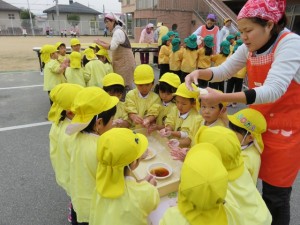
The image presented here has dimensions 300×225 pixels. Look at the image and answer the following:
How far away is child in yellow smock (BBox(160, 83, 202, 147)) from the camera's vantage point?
2506 millimetres

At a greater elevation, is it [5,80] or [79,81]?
[79,81]

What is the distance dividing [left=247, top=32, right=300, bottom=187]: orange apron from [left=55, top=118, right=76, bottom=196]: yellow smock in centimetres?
146

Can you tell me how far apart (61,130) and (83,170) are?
2.15 feet

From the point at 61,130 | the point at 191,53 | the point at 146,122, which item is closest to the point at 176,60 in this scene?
the point at 191,53

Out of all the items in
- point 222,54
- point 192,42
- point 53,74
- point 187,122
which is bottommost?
point 187,122

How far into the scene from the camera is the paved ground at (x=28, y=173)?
2529 mm

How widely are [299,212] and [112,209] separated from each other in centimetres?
215

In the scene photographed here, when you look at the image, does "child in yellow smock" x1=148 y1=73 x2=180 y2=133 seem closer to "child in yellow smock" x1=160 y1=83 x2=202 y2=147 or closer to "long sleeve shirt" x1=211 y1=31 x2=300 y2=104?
"child in yellow smock" x1=160 y1=83 x2=202 y2=147

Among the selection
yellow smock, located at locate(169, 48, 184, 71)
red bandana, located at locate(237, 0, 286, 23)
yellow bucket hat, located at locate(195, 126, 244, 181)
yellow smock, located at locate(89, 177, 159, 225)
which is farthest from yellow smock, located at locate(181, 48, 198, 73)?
yellow smock, located at locate(89, 177, 159, 225)

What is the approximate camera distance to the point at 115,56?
477 cm

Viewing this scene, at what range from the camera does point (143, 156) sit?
6.86ft

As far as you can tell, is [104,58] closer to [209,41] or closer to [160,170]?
[209,41]

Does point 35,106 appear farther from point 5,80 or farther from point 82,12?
point 82,12

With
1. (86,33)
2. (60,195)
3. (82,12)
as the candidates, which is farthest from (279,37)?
(82,12)
